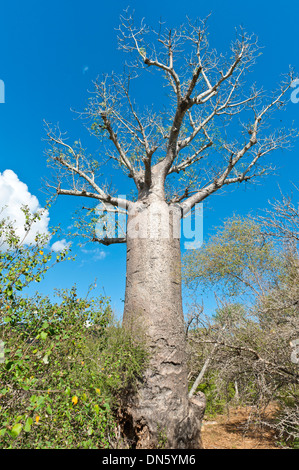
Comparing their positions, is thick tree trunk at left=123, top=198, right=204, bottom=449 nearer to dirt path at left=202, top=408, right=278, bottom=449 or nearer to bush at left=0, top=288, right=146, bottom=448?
bush at left=0, top=288, right=146, bottom=448

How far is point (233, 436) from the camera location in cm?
738

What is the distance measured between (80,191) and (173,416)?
15.4 feet

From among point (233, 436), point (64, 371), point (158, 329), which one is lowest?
point (233, 436)

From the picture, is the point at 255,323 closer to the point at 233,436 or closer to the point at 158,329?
the point at 158,329

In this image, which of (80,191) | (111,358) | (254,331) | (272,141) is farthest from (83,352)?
(272,141)

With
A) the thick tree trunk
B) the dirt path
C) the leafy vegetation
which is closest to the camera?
the leafy vegetation

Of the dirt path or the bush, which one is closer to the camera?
the bush

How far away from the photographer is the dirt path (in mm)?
6602

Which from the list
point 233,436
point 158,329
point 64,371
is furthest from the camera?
point 233,436

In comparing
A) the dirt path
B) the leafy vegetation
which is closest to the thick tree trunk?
the leafy vegetation

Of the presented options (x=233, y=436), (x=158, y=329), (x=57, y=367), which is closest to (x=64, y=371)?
(x=57, y=367)

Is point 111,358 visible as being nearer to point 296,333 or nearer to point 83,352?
point 83,352

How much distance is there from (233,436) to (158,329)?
4.18 m

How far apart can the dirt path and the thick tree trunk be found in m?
1.80
